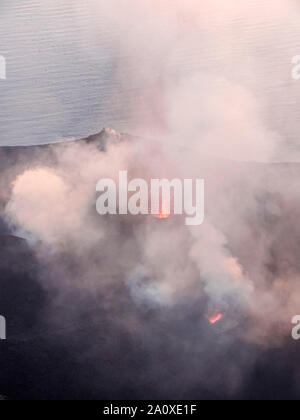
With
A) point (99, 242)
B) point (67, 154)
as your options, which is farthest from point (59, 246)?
point (67, 154)

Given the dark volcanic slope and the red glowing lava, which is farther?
the red glowing lava

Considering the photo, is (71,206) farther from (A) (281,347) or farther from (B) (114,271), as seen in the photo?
(A) (281,347)

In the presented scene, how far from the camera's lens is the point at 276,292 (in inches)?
441

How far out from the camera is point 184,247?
12109 millimetres

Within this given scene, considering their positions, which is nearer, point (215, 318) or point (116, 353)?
point (116, 353)

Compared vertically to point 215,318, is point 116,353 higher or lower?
lower

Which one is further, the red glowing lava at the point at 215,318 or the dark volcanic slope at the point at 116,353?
the red glowing lava at the point at 215,318

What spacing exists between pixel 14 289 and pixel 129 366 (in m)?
4.21

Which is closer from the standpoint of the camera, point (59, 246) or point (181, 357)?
point (181, 357)

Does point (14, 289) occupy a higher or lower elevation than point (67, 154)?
lower

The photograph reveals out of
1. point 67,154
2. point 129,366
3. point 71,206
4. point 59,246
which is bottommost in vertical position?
point 129,366

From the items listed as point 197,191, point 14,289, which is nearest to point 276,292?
point 197,191
